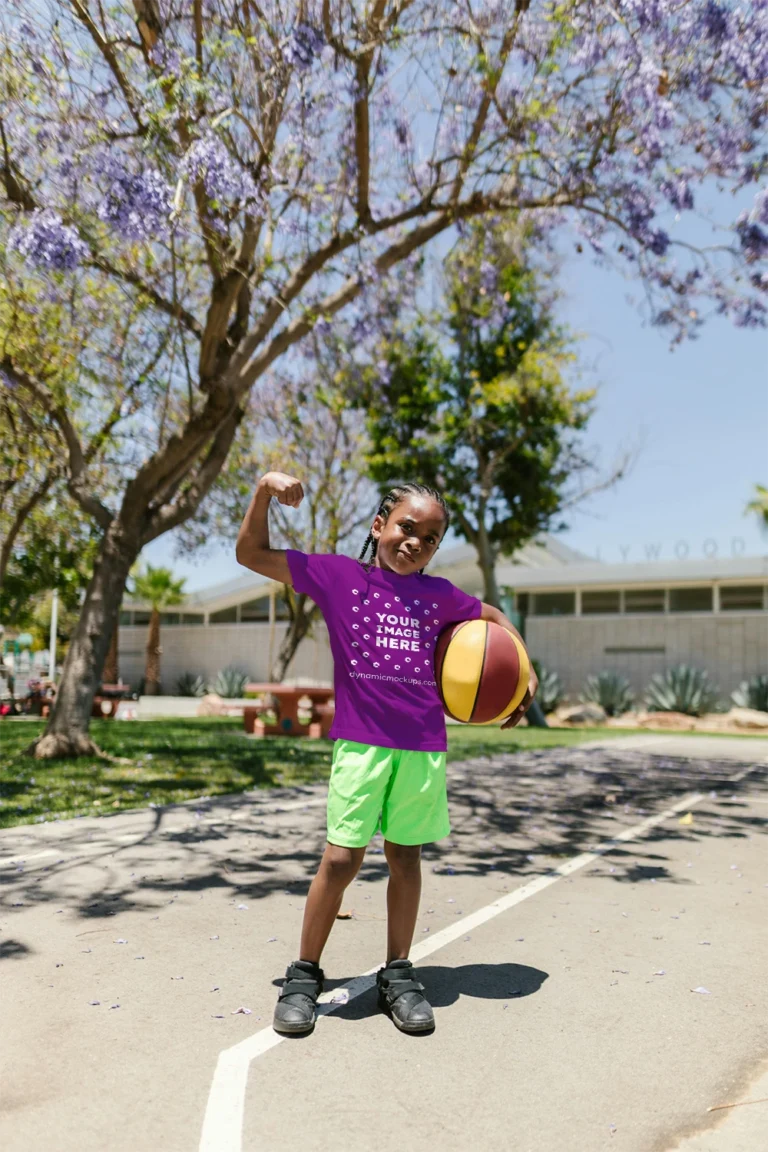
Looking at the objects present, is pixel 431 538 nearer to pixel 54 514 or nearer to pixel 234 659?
pixel 54 514

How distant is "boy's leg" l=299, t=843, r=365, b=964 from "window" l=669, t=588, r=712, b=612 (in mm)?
27034

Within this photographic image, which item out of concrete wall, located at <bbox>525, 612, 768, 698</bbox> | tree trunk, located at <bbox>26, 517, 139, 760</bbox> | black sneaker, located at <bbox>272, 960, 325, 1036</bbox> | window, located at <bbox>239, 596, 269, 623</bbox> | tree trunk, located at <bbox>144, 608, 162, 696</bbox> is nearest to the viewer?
black sneaker, located at <bbox>272, 960, 325, 1036</bbox>

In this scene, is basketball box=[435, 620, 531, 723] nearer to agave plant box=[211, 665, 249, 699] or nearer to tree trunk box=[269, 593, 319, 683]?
tree trunk box=[269, 593, 319, 683]

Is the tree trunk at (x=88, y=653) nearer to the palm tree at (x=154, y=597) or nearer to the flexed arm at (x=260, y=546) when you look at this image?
the flexed arm at (x=260, y=546)

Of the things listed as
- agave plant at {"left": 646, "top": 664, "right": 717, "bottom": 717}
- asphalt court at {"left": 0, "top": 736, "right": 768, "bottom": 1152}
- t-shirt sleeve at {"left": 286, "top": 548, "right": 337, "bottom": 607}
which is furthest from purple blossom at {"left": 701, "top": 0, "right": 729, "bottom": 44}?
agave plant at {"left": 646, "top": 664, "right": 717, "bottom": 717}

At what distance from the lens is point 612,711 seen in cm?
2770

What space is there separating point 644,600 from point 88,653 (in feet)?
71.2

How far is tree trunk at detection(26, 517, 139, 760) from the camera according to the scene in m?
11.5

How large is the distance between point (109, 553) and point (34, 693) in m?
15.1

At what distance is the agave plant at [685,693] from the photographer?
25.9 metres

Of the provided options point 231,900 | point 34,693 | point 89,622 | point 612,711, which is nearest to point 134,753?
point 89,622

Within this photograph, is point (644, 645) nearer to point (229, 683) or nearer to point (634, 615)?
point (634, 615)

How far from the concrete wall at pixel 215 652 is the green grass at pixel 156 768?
58.7 feet

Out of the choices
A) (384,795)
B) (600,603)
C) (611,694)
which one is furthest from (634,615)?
(384,795)
